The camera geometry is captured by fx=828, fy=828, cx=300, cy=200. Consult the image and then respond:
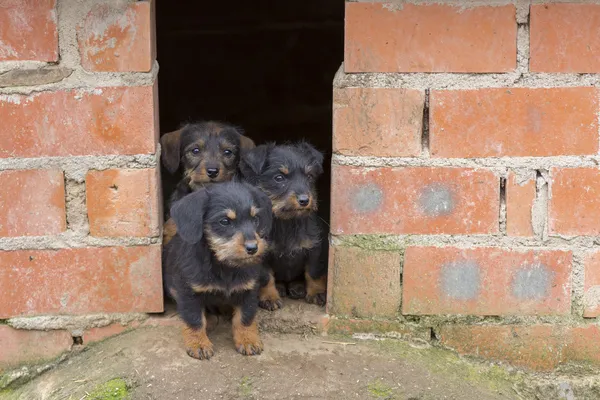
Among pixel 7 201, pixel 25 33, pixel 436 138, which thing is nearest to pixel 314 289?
pixel 436 138

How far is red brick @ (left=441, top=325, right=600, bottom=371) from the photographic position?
373cm

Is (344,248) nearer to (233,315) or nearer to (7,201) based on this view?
(233,315)

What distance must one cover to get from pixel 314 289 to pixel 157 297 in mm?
835

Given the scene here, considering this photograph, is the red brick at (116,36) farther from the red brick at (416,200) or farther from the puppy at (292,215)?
the red brick at (416,200)

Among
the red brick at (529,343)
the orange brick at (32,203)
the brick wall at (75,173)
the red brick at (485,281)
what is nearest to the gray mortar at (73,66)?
the brick wall at (75,173)

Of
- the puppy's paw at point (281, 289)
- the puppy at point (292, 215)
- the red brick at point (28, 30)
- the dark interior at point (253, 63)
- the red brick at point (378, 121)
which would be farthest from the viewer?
the dark interior at point (253, 63)

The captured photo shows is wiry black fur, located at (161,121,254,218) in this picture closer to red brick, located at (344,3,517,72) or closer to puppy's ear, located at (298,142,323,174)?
puppy's ear, located at (298,142,323,174)

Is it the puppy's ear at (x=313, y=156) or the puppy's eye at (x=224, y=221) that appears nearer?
the puppy's eye at (x=224, y=221)

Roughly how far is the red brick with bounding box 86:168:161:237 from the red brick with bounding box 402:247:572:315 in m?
1.15

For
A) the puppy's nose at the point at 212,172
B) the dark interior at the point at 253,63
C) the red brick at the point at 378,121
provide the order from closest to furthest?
the red brick at the point at 378,121 < the puppy's nose at the point at 212,172 < the dark interior at the point at 253,63

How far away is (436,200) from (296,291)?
102cm

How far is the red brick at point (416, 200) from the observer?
142 inches

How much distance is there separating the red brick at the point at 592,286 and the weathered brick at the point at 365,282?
32.6 inches

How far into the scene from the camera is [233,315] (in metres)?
3.73
